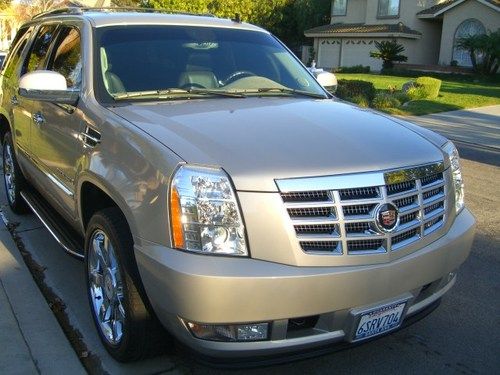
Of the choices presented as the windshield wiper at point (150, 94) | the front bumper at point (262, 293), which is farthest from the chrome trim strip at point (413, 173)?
the windshield wiper at point (150, 94)

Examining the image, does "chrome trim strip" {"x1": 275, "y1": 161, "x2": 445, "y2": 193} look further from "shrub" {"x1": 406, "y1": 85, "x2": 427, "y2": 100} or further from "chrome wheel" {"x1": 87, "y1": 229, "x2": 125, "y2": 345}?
"shrub" {"x1": 406, "y1": 85, "x2": 427, "y2": 100}

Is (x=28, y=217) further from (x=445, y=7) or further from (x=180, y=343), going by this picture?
(x=445, y=7)

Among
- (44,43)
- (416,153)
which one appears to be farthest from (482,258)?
(44,43)

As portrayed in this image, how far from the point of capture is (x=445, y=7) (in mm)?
36406

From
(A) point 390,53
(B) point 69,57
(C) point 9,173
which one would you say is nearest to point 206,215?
(B) point 69,57

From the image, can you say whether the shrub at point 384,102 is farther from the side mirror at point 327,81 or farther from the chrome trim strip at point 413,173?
the chrome trim strip at point 413,173

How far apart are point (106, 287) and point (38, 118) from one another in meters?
1.83

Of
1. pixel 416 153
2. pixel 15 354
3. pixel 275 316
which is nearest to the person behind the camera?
pixel 275 316

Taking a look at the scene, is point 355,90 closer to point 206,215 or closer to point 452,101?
point 452,101

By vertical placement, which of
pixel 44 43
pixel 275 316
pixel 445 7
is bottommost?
pixel 275 316

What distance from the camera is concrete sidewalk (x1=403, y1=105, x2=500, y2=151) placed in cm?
1191

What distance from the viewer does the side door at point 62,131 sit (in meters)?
3.77

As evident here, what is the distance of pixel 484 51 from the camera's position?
3105 centimetres

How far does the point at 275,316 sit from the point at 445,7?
124 feet
